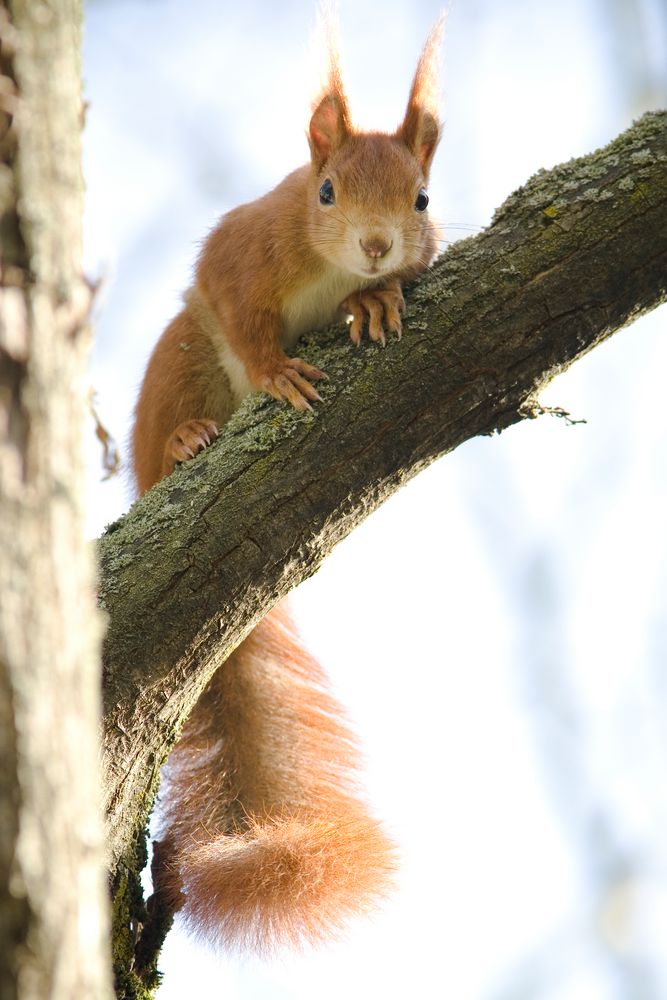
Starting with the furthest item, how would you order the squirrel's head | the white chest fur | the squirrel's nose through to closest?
the white chest fur < the squirrel's head < the squirrel's nose

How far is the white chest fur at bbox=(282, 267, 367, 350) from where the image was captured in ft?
9.17

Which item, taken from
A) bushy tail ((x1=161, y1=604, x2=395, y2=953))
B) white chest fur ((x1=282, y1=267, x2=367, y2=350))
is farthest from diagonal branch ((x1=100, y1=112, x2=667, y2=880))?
white chest fur ((x1=282, y1=267, x2=367, y2=350))

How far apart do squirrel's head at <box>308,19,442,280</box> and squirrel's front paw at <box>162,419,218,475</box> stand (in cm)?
54

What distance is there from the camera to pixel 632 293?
2096 millimetres

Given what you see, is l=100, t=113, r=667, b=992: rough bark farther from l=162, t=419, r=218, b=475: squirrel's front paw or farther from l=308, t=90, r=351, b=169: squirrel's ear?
l=308, t=90, r=351, b=169: squirrel's ear

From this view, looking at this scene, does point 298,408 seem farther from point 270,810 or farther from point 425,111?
point 425,111

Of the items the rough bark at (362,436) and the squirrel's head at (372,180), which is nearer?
the rough bark at (362,436)

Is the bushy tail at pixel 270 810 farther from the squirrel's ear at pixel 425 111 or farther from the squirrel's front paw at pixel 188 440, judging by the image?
the squirrel's ear at pixel 425 111

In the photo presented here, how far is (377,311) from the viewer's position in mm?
2279

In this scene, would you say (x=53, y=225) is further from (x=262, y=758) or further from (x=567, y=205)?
(x=262, y=758)

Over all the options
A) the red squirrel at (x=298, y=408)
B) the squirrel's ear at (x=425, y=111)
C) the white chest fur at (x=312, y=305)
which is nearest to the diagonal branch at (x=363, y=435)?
the red squirrel at (x=298, y=408)

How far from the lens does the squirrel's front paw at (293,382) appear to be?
2.14m

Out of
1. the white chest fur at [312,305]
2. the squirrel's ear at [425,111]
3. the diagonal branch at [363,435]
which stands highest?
the squirrel's ear at [425,111]

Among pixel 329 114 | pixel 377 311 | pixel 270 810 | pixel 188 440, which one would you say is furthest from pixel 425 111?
pixel 270 810
